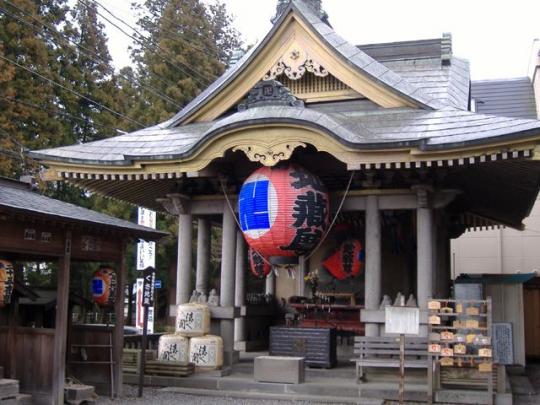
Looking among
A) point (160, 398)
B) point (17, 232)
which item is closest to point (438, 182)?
point (160, 398)

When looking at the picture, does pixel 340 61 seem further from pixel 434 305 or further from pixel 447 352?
pixel 447 352

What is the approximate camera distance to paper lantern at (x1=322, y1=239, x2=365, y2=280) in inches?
607

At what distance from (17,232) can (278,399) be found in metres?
5.09

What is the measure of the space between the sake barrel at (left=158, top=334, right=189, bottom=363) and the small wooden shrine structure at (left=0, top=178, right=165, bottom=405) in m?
2.06

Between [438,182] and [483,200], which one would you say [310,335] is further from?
[483,200]

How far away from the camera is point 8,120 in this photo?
21.6m

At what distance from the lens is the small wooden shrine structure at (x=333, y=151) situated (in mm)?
11289

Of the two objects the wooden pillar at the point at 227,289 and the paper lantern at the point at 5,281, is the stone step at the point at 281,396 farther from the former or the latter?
the paper lantern at the point at 5,281

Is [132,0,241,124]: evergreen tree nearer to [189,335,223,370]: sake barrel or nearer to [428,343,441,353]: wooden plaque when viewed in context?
[189,335,223,370]: sake barrel

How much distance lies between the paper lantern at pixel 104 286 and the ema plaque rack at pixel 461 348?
5230 millimetres

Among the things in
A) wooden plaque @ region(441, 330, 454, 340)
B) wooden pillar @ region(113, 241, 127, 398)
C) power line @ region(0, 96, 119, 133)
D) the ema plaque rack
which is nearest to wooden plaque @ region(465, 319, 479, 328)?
the ema plaque rack

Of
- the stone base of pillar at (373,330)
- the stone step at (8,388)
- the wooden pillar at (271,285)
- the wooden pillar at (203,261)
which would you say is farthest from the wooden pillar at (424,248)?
the wooden pillar at (271,285)

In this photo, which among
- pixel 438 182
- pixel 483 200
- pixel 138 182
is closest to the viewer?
pixel 438 182

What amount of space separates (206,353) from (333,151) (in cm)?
457
